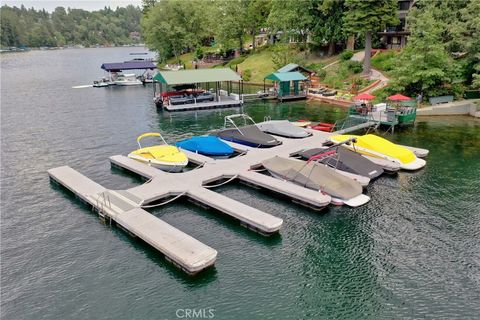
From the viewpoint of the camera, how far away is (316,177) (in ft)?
87.8

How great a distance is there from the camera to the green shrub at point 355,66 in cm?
6812

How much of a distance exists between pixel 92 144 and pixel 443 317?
35205mm

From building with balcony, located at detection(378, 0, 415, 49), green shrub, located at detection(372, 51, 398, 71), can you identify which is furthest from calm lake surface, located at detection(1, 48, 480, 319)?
building with balcony, located at detection(378, 0, 415, 49)

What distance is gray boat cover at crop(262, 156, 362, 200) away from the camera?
82.8 ft

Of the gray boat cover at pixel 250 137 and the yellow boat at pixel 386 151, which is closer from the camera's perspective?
the yellow boat at pixel 386 151

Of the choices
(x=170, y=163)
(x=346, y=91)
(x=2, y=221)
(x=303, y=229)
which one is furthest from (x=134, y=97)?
(x=303, y=229)

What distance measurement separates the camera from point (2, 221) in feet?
78.8

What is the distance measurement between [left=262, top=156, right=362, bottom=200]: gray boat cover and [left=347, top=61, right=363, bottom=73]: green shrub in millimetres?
44515

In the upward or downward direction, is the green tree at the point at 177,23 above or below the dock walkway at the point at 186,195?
A: above

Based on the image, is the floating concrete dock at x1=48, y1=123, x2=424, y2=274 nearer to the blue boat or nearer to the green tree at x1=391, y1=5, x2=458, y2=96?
the blue boat

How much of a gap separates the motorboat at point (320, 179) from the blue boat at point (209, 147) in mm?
4982

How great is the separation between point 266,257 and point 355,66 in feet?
187

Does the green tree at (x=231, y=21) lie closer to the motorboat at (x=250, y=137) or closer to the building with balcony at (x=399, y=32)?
the building with balcony at (x=399, y=32)

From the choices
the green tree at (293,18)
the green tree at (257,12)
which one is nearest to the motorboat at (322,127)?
the green tree at (293,18)
